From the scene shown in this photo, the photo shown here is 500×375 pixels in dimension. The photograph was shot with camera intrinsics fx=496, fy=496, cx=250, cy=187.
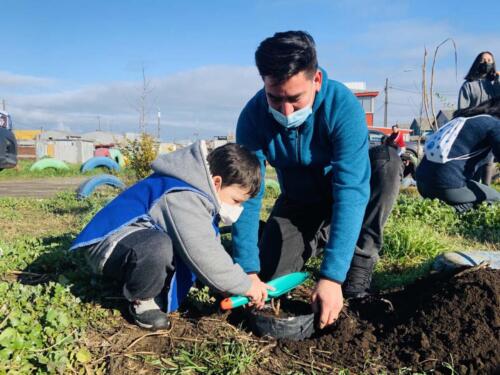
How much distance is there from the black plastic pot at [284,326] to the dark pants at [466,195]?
313 cm

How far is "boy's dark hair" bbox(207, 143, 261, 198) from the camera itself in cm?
238

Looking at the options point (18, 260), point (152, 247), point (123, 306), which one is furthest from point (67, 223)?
point (152, 247)

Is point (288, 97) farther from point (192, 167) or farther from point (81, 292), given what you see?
point (81, 292)

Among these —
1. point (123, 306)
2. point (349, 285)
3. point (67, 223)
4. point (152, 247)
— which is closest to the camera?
point (152, 247)

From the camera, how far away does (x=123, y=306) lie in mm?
2598

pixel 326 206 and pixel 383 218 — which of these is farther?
pixel 326 206

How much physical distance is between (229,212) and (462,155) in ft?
10.2

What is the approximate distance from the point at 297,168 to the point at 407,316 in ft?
3.63

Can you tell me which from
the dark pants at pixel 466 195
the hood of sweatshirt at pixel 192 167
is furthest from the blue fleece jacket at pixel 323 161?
the dark pants at pixel 466 195

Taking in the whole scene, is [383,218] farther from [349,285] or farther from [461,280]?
[461,280]

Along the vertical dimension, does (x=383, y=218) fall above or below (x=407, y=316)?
above

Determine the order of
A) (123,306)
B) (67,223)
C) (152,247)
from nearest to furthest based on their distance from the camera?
(152,247) → (123,306) → (67,223)

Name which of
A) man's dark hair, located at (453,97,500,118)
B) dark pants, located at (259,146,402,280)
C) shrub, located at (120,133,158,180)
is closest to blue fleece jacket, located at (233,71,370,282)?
dark pants, located at (259,146,402,280)

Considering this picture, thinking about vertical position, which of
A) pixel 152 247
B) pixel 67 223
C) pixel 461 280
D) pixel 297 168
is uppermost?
pixel 297 168
